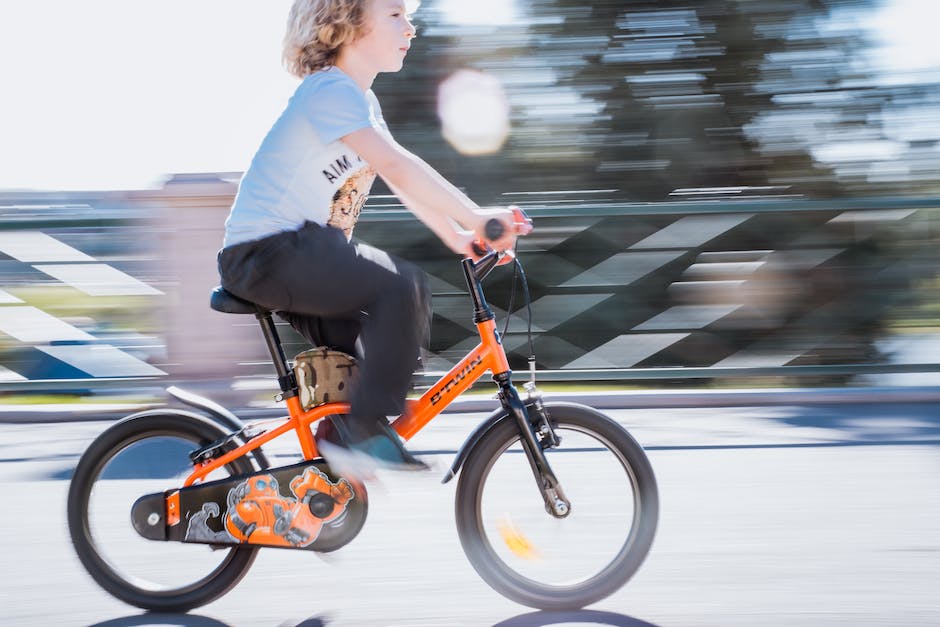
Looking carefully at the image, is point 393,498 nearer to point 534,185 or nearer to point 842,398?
point 842,398

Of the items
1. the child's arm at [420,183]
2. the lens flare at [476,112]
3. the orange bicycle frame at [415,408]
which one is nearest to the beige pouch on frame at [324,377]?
the orange bicycle frame at [415,408]

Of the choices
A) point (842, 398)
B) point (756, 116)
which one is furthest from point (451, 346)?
point (756, 116)

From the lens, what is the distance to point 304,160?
3008 millimetres

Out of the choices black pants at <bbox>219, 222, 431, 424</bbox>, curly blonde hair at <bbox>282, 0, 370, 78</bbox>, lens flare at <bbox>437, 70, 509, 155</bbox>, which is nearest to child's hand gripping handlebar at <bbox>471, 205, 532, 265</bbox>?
black pants at <bbox>219, 222, 431, 424</bbox>

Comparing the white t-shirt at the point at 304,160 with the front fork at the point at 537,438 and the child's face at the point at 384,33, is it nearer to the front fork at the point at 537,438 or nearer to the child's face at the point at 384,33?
the child's face at the point at 384,33

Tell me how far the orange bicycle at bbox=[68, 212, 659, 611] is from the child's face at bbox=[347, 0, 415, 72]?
0.69m

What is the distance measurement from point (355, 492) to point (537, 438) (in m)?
0.59

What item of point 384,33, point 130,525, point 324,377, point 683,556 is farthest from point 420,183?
point 683,556

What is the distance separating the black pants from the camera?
2982mm

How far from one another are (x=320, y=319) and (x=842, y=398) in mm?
4484

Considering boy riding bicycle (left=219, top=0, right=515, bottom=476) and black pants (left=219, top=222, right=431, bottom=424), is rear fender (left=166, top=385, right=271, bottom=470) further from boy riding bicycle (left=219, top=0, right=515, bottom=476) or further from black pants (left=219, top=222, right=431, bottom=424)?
black pants (left=219, top=222, right=431, bottom=424)

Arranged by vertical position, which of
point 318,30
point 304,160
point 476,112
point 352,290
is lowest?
point 352,290

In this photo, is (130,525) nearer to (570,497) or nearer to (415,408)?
(415,408)

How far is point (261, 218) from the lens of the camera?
301 cm
